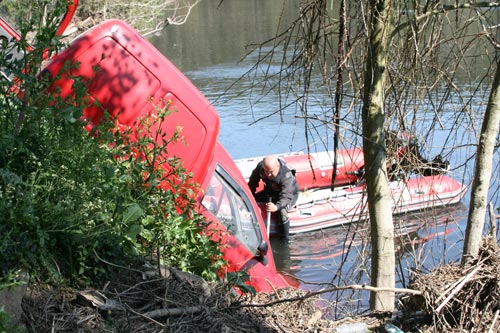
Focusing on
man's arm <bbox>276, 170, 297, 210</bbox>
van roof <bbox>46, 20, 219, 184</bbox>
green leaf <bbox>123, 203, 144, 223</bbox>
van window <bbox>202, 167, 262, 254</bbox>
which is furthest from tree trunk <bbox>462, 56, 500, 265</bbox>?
man's arm <bbox>276, 170, 297, 210</bbox>

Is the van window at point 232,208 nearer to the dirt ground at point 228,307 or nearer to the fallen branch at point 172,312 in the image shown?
the dirt ground at point 228,307

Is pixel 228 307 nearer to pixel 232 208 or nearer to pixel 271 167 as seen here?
pixel 232 208

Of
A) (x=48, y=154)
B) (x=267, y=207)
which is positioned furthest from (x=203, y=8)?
(x=48, y=154)

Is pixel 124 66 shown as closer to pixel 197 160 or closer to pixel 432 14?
pixel 197 160

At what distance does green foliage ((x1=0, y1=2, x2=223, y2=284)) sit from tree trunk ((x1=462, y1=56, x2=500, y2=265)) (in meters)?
2.26

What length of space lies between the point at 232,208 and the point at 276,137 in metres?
9.92

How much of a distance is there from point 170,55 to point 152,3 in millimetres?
3686

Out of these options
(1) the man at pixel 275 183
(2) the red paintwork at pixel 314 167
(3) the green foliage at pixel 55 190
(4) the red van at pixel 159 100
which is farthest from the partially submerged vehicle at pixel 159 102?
(2) the red paintwork at pixel 314 167

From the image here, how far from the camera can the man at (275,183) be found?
12.4m

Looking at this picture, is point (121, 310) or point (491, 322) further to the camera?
point (491, 322)

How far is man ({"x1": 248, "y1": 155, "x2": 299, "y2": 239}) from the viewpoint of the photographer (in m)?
12.4

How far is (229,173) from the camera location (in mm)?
7148

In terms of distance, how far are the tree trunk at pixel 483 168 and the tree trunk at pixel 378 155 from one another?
582 millimetres

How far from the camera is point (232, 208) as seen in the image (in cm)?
703
